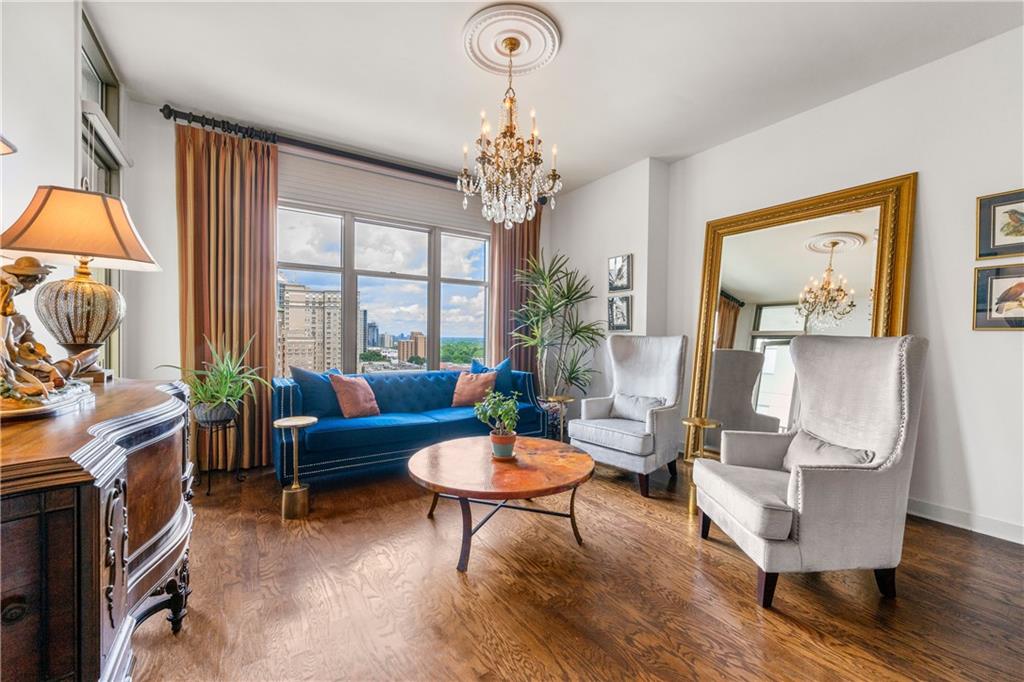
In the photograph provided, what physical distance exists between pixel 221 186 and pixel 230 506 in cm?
249

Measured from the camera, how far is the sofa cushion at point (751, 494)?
1.80 metres

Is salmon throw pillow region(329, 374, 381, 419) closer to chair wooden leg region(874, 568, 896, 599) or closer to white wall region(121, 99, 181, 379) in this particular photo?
white wall region(121, 99, 181, 379)

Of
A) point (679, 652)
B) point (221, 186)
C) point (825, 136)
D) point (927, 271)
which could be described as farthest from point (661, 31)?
point (221, 186)

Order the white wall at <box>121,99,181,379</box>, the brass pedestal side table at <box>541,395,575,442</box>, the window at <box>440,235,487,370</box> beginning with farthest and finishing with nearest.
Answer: the window at <box>440,235,487,370</box>
the brass pedestal side table at <box>541,395,575,442</box>
the white wall at <box>121,99,181,379</box>

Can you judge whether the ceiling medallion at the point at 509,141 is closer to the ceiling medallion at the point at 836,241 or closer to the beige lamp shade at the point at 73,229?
the beige lamp shade at the point at 73,229

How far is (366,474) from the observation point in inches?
138

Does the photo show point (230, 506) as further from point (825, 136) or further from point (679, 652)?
point (825, 136)

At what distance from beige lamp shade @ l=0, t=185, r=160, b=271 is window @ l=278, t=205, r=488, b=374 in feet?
8.96

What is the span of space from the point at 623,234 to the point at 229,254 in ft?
12.1

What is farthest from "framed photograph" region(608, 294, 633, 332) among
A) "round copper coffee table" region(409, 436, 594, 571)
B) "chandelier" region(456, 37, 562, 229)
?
"round copper coffee table" region(409, 436, 594, 571)

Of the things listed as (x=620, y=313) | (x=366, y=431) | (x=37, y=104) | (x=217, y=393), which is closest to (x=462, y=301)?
(x=620, y=313)

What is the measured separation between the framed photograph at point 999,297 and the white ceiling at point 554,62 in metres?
1.38

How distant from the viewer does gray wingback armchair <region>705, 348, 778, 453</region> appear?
3.56 metres

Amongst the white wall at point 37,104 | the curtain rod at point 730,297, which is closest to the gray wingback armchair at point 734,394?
the curtain rod at point 730,297
